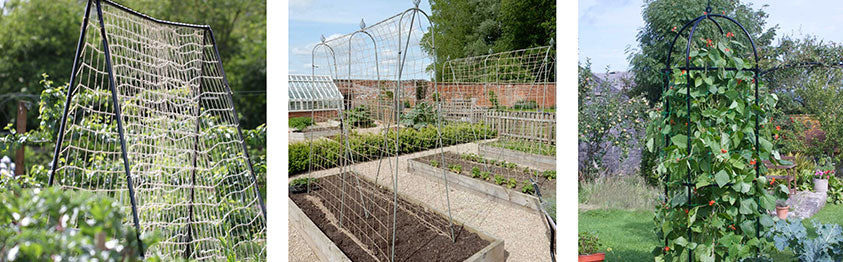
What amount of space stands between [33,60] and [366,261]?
17.9 ft

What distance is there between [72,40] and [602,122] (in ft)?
20.2

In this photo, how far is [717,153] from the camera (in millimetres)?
1825

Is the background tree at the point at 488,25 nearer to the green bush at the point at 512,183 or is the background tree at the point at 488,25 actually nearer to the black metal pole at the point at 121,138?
the green bush at the point at 512,183

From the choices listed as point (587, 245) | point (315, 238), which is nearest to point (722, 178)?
point (587, 245)

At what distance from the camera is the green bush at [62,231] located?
3.51 ft

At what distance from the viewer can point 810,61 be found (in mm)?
3355

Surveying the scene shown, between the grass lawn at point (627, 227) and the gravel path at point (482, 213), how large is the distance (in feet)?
1.33

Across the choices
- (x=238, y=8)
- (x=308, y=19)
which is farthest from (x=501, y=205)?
(x=238, y=8)

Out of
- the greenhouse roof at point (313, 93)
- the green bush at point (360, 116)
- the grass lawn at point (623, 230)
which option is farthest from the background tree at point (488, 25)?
the grass lawn at point (623, 230)

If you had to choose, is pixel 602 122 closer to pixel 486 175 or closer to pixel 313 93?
pixel 486 175

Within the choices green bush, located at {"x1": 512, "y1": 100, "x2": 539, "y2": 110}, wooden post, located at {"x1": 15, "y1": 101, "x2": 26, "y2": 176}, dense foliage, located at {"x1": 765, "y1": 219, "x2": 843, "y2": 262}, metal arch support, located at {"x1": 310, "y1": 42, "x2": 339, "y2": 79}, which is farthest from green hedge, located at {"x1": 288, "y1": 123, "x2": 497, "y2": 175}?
wooden post, located at {"x1": 15, "y1": 101, "x2": 26, "y2": 176}

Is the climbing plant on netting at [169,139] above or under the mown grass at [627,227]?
above

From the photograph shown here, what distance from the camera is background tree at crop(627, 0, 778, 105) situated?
339 cm

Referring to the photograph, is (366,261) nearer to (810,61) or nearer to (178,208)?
(178,208)
